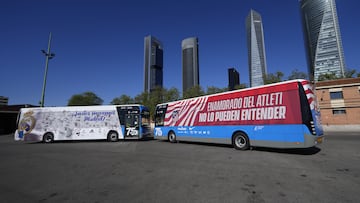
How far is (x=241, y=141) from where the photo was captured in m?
8.05

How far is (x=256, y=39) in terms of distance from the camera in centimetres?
11381

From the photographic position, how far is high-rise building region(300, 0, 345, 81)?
56062mm

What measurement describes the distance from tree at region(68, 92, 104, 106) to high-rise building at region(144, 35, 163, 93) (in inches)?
1723

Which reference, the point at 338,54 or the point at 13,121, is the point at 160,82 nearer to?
the point at 13,121

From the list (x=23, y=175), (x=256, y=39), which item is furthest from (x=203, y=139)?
(x=256, y=39)

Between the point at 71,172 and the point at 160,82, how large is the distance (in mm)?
111251

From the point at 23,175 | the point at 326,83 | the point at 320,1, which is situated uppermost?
the point at 320,1

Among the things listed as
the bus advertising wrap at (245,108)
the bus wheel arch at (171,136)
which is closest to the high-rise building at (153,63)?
the bus wheel arch at (171,136)

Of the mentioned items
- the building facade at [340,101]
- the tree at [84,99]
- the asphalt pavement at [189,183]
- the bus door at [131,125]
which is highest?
the tree at [84,99]

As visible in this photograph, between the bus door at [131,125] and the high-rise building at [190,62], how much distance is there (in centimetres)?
10733

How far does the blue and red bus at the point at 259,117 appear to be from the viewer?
20.5 ft

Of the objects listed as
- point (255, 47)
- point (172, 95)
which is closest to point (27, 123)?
point (172, 95)

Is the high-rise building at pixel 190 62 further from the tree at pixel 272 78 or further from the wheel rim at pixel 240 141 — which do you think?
the wheel rim at pixel 240 141

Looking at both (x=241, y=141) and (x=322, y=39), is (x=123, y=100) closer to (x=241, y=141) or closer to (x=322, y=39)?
(x=241, y=141)
